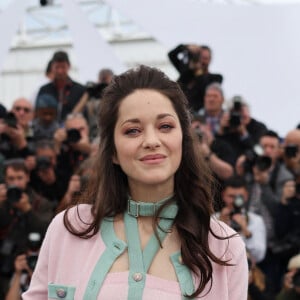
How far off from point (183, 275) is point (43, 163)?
384 cm

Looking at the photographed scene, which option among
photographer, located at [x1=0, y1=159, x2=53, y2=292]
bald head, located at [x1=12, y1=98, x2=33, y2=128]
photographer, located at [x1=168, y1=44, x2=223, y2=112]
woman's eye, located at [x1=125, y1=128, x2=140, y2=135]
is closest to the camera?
woman's eye, located at [x1=125, y1=128, x2=140, y2=135]

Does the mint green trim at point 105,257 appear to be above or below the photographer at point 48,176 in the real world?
above

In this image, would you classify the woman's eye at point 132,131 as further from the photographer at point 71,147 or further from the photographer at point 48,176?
the photographer at point 71,147

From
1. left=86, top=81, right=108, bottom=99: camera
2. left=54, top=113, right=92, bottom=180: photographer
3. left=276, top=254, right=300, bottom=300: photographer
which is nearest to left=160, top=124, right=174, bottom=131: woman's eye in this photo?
left=276, top=254, right=300, bottom=300: photographer

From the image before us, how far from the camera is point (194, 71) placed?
6.17 m

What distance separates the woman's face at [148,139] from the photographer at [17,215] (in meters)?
3.18

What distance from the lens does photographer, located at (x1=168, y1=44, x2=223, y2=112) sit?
6.02 meters

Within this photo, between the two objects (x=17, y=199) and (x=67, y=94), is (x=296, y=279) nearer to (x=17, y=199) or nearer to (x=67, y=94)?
(x=17, y=199)

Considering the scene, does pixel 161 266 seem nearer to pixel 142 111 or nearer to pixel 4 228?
pixel 142 111

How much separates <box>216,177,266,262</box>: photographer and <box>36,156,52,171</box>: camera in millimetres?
1323

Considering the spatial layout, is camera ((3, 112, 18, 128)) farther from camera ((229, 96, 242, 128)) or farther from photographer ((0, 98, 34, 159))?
camera ((229, 96, 242, 128))

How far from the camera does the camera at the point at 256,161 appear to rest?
213 inches

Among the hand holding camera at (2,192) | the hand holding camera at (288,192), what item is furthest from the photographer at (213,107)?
the hand holding camera at (2,192)

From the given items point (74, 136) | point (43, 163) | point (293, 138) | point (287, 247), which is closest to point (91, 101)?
point (74, 136)
